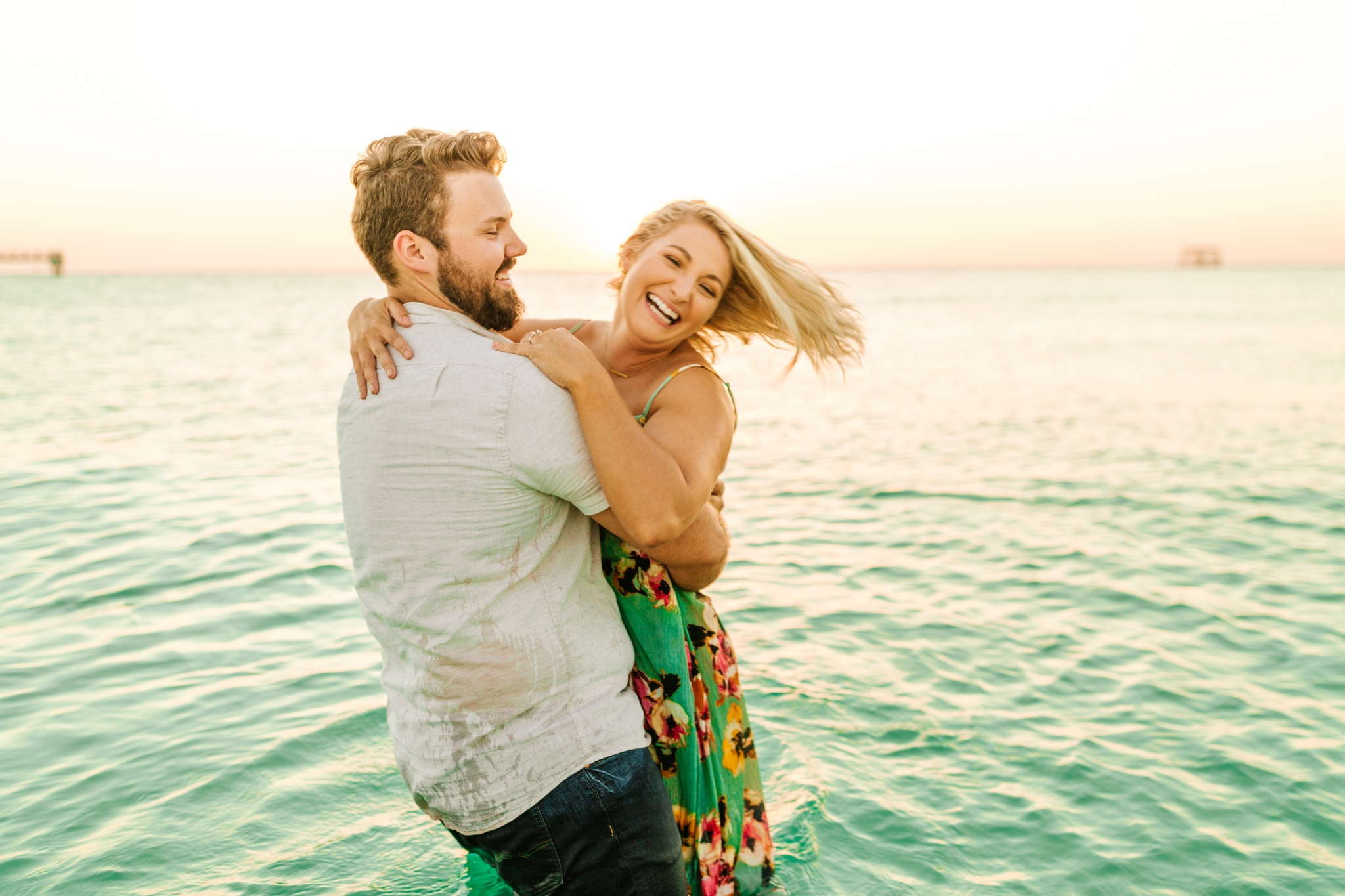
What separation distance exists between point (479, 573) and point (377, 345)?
60 cm

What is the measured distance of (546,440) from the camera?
6.93 ft

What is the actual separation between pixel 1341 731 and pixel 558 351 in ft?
19.3

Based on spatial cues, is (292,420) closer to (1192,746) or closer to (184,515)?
(184,515)

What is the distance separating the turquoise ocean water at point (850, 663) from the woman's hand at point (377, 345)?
2.75 metres

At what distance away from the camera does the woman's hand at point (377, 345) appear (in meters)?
2.20

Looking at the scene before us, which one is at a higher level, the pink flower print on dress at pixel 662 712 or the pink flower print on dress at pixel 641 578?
the pink flower print on dress at pixel 641 578

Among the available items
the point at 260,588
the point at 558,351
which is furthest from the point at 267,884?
the point at 260,588

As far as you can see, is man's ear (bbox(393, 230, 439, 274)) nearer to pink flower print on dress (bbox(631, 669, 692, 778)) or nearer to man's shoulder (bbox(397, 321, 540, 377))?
man's shoulder (bbox(397, 321, 540, 377))

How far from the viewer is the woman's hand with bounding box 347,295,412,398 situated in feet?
7.20

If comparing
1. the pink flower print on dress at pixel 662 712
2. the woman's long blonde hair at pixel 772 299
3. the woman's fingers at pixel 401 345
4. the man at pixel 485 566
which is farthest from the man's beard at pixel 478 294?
the pink flower print on dress at pixel 662 712

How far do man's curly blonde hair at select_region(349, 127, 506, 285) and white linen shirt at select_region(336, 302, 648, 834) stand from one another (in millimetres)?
211

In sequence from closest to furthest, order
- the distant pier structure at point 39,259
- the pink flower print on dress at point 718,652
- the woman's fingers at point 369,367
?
the woman's fingers at point 369,367 → the pink flower print on dress at point 718,652 → the distant pier structure at point 39,259

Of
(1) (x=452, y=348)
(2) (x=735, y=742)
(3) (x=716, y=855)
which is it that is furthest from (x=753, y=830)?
(1) (x=452, y=348)

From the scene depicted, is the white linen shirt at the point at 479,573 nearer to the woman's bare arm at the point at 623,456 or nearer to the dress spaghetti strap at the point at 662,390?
the woman's bare arm at the point at 623,456
